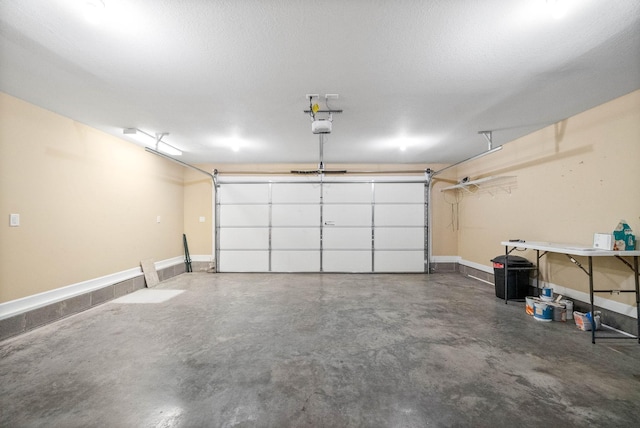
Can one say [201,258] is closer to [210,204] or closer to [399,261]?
[210,204]

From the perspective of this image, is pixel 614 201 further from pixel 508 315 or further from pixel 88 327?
pixel 88 327

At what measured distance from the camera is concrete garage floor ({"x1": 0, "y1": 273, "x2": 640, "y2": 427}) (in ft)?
5.40

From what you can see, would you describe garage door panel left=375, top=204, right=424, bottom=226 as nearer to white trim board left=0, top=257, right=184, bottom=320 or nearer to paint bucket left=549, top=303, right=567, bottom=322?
paint bucket left=549, top=303, right=567, bottom=322

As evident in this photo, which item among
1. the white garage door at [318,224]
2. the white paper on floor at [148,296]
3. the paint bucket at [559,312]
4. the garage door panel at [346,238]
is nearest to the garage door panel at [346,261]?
the white garage door at [318,224]

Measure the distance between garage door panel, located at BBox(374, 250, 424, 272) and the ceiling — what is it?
11.3 ft

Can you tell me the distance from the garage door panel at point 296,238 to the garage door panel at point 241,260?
17.1 inches

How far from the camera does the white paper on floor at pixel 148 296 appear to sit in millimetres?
4047

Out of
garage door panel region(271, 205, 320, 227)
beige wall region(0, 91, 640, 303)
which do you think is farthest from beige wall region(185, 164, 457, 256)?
garage door panel region(271, 205, 320, 227)

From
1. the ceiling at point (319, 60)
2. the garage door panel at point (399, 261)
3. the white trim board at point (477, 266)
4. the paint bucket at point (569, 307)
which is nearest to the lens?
the ceiling at point (319, 60)

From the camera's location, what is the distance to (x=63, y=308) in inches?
130

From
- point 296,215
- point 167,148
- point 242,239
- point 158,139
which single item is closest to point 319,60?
point 158,139

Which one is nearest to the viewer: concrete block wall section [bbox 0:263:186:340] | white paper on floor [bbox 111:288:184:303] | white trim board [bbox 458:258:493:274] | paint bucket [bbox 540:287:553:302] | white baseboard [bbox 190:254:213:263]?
concrete block wall section [bbox 0:263:186:340]

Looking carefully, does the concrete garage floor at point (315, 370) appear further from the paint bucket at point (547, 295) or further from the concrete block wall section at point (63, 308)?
the paint bucket at point (547, 295)

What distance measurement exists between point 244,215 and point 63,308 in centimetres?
356
